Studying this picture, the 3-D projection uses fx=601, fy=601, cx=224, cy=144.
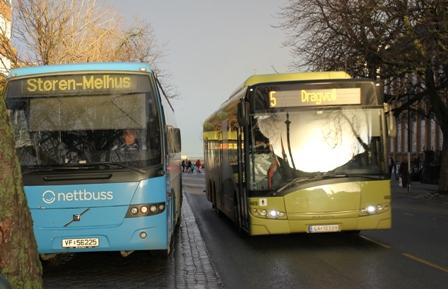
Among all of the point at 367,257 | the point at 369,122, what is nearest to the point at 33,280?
the point at 367,257

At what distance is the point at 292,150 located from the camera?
1088 centimetres

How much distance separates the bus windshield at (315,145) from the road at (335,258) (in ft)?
4.46

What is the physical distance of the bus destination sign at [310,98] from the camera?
36.2 ft

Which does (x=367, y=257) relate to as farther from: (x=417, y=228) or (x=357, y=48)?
(x=357, y=48)

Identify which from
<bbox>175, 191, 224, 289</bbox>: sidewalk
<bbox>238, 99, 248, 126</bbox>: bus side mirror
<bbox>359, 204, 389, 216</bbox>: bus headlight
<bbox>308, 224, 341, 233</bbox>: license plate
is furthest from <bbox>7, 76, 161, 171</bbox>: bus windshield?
<bbox>359, 204, 389, 216</bbox>: bus headlight

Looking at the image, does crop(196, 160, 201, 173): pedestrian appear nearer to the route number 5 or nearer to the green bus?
the green bus

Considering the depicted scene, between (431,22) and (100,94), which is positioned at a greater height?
(431,22)

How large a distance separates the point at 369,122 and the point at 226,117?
4.15 meters

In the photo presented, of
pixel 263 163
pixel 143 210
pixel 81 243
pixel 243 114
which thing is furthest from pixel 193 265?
pixel 243 114

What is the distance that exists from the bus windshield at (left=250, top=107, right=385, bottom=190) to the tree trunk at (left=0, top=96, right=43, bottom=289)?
7.53 metres

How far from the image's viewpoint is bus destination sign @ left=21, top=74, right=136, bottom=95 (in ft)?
28.7

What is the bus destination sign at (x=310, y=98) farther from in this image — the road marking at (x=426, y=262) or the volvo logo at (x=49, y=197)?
the volvo logo at (x=49, y=197)

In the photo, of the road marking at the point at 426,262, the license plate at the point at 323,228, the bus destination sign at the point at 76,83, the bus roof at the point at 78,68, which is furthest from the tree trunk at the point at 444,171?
the bus destination sign at the point at 76,83

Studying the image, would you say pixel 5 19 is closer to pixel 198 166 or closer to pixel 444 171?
pixel 444 171
